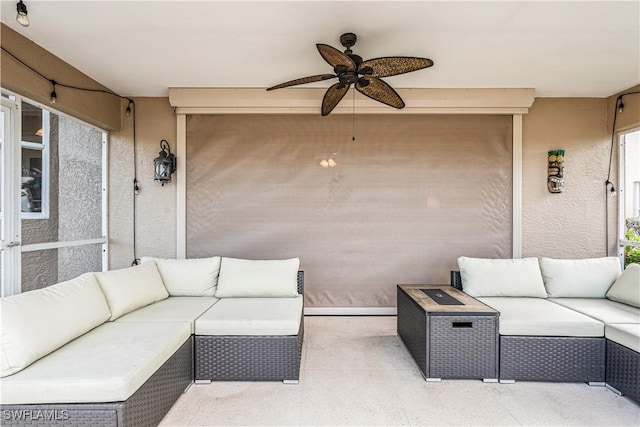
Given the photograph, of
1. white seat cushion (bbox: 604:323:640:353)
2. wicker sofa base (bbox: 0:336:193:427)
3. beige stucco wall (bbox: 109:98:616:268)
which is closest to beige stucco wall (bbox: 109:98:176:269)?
beige stucco wall (bbox: 109:98:616:268)

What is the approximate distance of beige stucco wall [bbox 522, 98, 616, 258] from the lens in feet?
13.1

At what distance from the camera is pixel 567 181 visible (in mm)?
4031

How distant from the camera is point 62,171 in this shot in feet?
10.7

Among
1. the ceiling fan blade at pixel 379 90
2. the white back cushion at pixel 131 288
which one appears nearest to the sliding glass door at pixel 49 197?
the white back cushion at pixel 131 288

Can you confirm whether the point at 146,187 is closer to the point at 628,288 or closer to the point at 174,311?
the point at 174,311

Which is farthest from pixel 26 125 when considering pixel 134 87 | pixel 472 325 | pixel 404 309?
pixel 472 325

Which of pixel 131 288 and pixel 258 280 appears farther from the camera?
pixel 258 280

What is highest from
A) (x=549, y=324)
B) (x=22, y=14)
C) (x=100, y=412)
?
(x=22, y=14)

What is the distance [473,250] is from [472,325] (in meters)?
1.80

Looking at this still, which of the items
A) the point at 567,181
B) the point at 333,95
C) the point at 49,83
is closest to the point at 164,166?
the point at 49,83

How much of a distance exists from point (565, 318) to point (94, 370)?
3180mm

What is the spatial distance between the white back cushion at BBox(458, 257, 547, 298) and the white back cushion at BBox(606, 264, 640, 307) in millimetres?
558

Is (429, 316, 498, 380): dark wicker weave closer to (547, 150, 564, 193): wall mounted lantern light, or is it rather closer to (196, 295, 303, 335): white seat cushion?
(196, 295, 303, 335): white seat cushion

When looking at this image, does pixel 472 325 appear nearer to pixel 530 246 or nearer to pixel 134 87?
pixel 530 246
